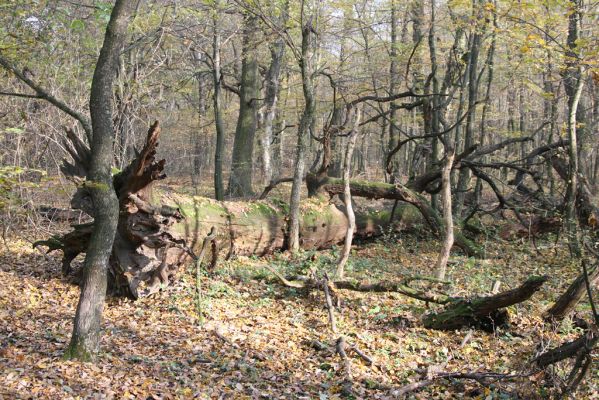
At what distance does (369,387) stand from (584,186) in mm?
8175

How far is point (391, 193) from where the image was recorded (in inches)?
459

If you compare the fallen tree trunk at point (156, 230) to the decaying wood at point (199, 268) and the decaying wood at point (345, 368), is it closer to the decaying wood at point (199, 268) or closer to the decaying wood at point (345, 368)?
the decaying wood at point (199, 268)

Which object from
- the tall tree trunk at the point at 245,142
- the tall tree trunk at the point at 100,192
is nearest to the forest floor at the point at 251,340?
the tall tree trunk at the point at 100,192

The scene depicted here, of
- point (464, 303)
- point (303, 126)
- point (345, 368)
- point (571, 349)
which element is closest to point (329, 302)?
point (345, 368)

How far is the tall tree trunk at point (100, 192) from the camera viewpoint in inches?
201

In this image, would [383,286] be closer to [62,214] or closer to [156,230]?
[156,230]

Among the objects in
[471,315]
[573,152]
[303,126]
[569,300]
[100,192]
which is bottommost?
[471,315]

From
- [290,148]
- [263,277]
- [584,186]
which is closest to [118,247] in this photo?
[263,277]

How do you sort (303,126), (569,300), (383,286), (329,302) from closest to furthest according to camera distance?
(569,300) < (329,302) < (383,286) < (303,126)

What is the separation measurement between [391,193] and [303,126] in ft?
9.35

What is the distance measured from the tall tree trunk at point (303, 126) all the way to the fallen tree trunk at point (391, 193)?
1330mm

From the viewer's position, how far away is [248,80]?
15492 millimetres

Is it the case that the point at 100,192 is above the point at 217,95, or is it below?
below

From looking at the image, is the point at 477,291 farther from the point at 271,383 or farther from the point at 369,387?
the point at 271,383
